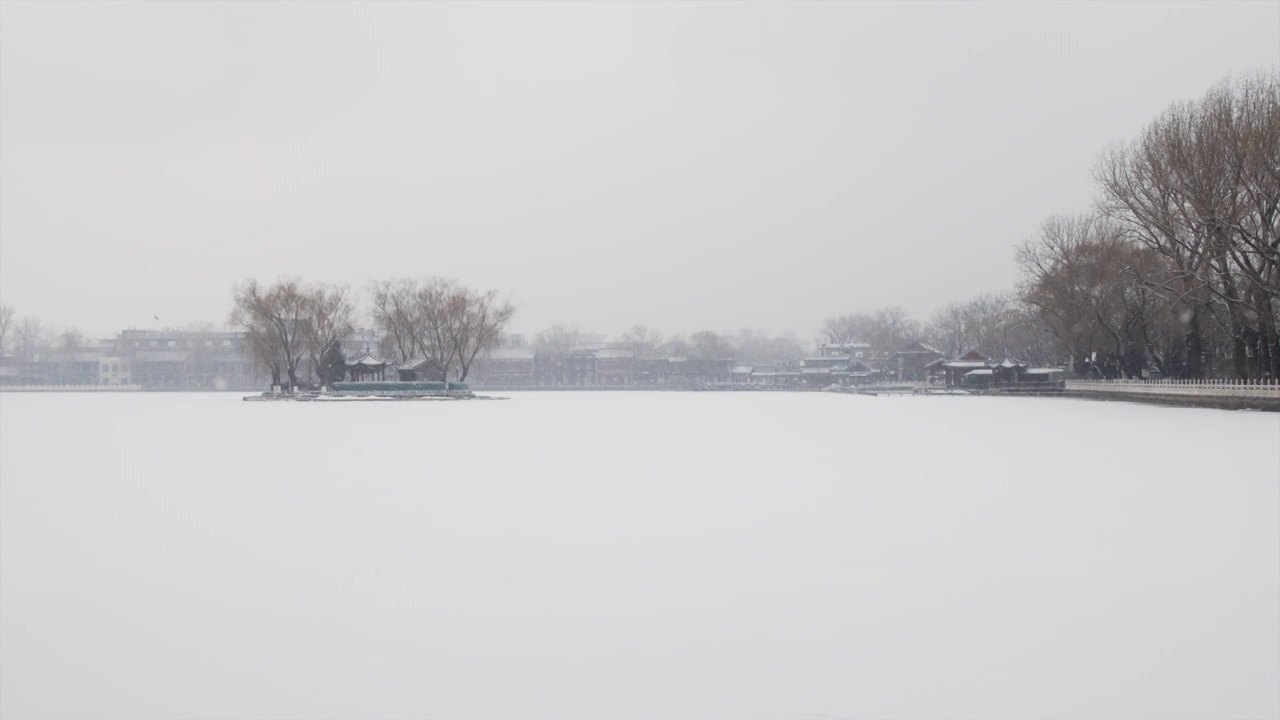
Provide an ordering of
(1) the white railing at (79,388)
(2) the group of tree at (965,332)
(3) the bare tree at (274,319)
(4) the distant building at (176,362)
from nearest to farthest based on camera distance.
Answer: (3) the bare tree at (274,319), (2) the group of tree at (965,332), (1) the white railing at (79,388), (4) the distant building at (176,362)

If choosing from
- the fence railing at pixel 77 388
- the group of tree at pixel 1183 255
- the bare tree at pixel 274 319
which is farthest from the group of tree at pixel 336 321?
the fence railing at pixel 77 388

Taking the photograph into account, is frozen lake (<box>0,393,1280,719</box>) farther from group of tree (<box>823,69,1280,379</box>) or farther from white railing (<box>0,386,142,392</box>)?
white railing (<box>0,386,142,392</box>)

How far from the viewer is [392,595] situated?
7.98 metres

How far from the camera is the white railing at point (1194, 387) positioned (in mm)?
38469

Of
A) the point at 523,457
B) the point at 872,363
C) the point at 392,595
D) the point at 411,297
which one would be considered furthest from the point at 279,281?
the point at 872,363

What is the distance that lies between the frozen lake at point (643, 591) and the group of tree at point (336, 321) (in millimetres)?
47104

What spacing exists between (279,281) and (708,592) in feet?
198

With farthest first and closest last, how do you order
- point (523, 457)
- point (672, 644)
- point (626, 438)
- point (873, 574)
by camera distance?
point (626, 438)
point (523, 457)
point (873, 574)
point (672, 644)

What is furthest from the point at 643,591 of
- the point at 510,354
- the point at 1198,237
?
the point at 510,354

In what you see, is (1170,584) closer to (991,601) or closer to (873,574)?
(991,601)

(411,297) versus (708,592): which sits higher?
(411,297)

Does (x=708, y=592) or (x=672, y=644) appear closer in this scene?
(x=672, y=644)

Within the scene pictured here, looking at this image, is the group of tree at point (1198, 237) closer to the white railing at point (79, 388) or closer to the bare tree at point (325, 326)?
the bare tree at point (325, 326)

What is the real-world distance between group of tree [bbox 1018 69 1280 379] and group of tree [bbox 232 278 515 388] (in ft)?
120
